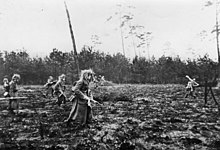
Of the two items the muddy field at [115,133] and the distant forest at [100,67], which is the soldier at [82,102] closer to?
A: the muddy field at [115,133]

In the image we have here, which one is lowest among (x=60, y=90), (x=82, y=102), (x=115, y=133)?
(x=115, y=133)

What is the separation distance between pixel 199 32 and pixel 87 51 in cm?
1598

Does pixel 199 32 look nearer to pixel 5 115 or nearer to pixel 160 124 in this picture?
pixel 160 124

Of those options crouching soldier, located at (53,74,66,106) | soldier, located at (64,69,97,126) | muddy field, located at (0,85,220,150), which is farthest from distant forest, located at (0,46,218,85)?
soldier, located at (64,69,97,126)

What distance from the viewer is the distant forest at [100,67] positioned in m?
33.5

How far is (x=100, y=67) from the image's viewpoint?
32.7 m

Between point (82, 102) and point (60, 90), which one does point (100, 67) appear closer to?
point (60, 90)

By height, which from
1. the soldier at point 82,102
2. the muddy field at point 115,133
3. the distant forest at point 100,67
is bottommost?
the muddy field at point 115,133

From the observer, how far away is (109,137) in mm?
6230

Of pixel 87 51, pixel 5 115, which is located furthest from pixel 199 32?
pixel 87 51

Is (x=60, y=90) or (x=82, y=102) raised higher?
(x=60, y=90)

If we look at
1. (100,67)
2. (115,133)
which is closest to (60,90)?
(115,133)

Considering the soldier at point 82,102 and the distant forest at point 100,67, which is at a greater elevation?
the distant forest at point 100,67

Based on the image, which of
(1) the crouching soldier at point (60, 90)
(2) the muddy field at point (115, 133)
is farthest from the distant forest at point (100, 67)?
(2) the muddy field at point (115, 133)
